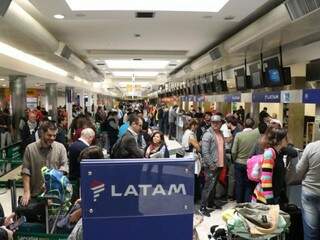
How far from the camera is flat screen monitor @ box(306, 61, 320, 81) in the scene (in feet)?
23.6

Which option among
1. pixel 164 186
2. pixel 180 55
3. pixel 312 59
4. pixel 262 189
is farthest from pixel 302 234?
pixel 180 55

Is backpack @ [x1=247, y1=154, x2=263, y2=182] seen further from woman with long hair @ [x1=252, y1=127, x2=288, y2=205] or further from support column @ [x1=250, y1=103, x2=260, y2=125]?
support column @ [x1=250, y1=103, x2=260, y2=125]

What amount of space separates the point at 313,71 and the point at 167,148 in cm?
369

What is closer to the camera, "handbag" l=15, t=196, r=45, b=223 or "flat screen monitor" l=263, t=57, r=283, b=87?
"handbag" l=15, t=196, r=45, b=223

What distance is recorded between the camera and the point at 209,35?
7.63 m

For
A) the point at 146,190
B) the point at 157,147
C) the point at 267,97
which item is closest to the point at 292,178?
the point at 157,147

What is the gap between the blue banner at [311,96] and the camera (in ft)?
18.4

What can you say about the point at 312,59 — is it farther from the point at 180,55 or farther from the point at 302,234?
the point at 302,234

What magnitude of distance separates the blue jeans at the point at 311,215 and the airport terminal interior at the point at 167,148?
0.04 ft

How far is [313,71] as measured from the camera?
7.44 m

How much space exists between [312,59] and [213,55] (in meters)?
2.31

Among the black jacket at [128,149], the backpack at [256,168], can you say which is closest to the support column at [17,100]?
the black jacket at [128,149]

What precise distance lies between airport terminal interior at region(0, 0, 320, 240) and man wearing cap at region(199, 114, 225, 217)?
0.05ft

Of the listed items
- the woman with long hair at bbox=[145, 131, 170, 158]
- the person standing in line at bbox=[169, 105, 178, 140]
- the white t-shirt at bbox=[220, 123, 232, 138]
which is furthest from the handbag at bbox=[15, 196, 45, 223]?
the person standing in line at bbox=[169, 105, 178, 140]
